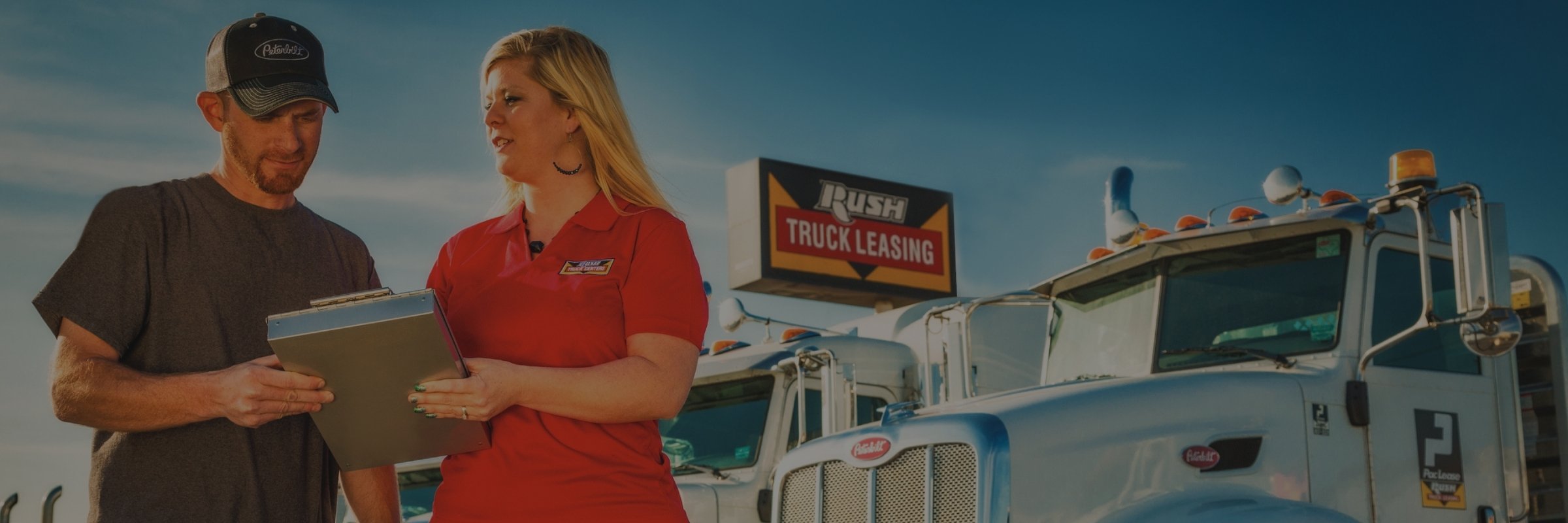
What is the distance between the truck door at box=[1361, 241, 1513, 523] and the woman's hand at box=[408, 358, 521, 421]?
4.27 m

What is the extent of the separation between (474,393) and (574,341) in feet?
0.86

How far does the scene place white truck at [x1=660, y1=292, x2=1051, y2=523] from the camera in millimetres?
7996

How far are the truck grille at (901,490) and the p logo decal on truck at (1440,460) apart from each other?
199cm

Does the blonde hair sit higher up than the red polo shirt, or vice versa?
the blonde hair

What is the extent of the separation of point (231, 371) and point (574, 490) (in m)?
0.68

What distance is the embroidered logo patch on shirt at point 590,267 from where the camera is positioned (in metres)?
2.72

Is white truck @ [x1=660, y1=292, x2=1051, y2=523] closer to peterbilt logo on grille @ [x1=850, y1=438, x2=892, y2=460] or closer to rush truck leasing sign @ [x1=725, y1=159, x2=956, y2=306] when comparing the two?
peterbilt logo on grille @ [x1=850, y1=438, x2=892, y2=460]

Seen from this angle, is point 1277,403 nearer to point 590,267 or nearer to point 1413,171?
point 1413,171

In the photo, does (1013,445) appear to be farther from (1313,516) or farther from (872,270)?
(872,270)

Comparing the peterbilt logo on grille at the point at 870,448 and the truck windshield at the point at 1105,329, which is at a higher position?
the truck windshield at the point at 1105,329

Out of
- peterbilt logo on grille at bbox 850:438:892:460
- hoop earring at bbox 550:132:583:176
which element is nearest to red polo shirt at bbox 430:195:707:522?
hoop earring at bbox 550:132:583:176

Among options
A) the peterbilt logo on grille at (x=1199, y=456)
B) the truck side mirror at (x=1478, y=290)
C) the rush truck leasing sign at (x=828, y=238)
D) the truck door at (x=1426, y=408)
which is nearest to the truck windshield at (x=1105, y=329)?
the peterbilt logo on grille at (x=1199, y=456)

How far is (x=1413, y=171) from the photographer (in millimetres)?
5625

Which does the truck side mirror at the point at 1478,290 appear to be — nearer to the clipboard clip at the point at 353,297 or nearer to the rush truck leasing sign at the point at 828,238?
the clipboard clip at the point at 353,297
